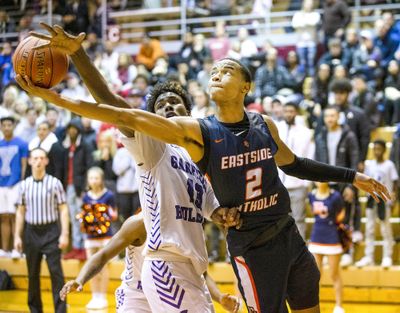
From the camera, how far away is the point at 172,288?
13.6ft

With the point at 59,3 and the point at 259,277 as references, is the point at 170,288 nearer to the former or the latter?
the point at 259,277

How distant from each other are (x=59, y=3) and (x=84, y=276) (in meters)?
13.7

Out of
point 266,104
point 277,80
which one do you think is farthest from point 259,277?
point 277,80

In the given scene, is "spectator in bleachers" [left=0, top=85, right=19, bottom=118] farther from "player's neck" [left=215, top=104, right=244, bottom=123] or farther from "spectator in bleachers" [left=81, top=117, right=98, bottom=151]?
"player's neck" [left=215, top=104, right=244, bottom=123]

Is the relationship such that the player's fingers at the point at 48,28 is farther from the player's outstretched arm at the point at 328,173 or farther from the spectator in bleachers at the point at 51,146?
the spectator in bleachers at the point at 51,146

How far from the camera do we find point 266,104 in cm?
1136

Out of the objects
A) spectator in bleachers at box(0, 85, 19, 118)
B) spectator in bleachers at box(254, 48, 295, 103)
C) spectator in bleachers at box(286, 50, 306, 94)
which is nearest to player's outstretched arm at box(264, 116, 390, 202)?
spectator in bleachers at box(254, 48, 295, 103)

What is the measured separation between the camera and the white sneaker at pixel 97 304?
30.9 ft

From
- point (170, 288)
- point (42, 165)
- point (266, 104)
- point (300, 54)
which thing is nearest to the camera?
point (170, 288)

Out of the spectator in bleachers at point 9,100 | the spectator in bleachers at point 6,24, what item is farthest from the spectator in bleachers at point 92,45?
the spectator in bleachers at point 6,24

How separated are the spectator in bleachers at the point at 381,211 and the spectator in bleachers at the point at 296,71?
3.03 m

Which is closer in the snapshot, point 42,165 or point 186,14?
point 42,165

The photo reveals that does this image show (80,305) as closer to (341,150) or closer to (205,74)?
(341,150)

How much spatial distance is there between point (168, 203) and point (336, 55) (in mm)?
8801
